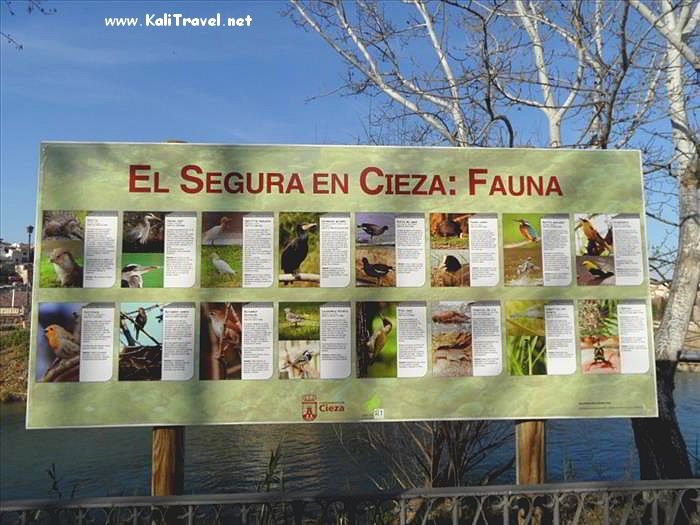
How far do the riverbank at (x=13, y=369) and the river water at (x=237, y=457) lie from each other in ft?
15.0

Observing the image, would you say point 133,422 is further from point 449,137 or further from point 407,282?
point 449,137

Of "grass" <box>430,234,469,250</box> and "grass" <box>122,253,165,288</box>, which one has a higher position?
"grass" <box>430,234,469,250</box>

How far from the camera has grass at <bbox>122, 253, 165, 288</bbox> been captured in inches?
132

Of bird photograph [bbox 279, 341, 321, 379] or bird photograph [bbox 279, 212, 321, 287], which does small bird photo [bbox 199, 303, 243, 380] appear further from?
bird photograph [bbox 279, 212, 321, 287]

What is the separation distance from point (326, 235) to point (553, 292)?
1.51m

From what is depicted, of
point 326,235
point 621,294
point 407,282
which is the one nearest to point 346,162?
point 326,235

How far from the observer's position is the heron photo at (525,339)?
11.5 ft

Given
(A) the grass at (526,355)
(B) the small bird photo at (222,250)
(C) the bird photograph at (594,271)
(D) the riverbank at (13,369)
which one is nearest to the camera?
(B) the small bird photo at (222,250)

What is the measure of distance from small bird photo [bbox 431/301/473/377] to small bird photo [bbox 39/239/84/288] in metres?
2.20

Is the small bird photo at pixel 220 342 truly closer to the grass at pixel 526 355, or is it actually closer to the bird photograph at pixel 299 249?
the bird photograph at pixel 299 249

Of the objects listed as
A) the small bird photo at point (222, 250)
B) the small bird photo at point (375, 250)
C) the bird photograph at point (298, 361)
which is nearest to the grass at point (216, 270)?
the small bird photo at point (222, 250)

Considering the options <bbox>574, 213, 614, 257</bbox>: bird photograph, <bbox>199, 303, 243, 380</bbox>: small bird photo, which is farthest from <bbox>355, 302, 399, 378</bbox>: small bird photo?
<bbox>574, 213, 614, 257</bbox>: bird photograph

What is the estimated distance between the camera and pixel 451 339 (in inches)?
137

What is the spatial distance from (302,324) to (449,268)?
997 mm
